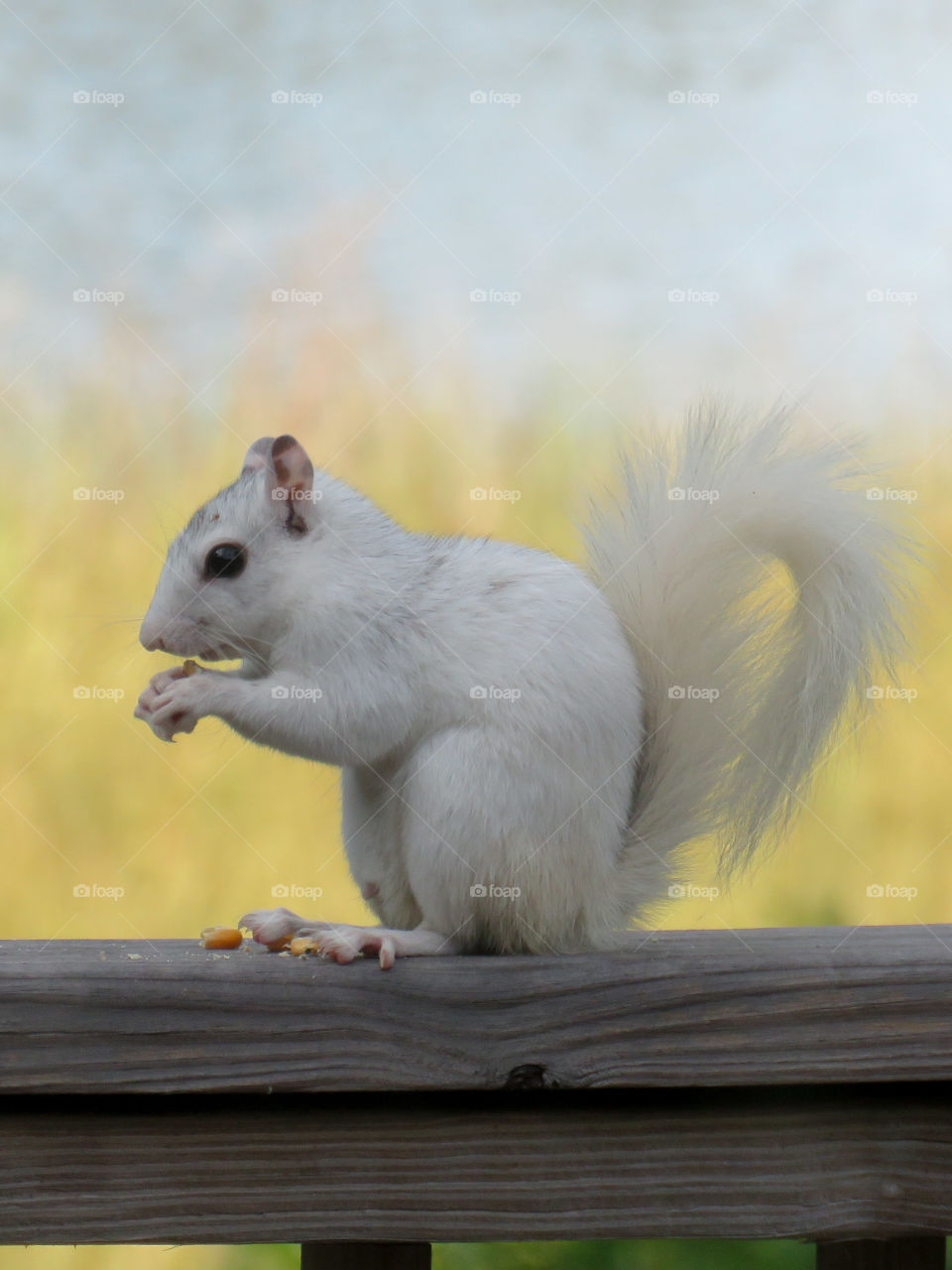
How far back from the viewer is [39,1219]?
98 centimetres

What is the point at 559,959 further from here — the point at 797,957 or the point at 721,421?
the point at 721,421

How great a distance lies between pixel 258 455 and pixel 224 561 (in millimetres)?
121

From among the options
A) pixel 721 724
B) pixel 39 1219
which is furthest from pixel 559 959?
pixel 39 1219

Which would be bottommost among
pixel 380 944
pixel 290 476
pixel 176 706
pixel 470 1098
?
pixel 470 1098

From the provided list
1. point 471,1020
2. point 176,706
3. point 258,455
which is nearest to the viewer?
point 471,1020

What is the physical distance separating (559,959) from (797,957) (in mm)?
199

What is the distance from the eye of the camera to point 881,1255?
3.67 ft

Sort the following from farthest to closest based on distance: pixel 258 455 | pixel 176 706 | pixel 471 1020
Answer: pixel 258 455, pixel 176 706, pixel 471 1020

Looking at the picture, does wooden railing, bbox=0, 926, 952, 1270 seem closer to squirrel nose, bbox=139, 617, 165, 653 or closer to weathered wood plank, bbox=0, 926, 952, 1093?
weathered wood plank, bbox=0, 926, 952, 1093

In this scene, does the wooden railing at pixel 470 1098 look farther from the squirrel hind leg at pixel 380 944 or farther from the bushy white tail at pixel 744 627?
the bushy white tail at pixel 744 627

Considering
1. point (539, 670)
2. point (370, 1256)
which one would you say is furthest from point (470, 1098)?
point (539, 670)

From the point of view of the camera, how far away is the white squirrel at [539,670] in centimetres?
112
